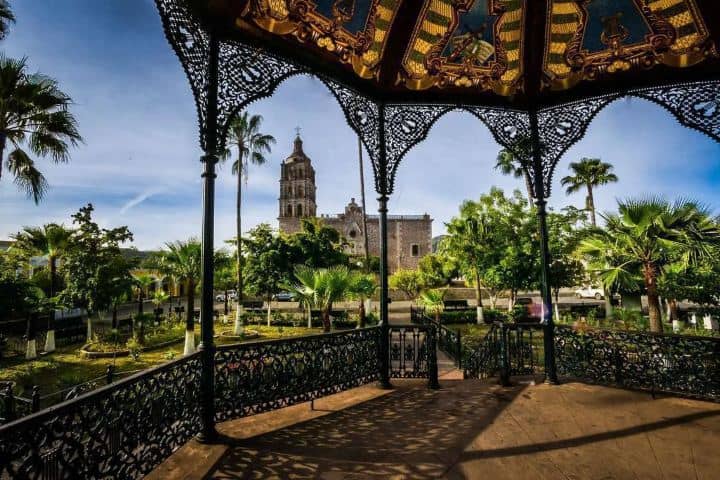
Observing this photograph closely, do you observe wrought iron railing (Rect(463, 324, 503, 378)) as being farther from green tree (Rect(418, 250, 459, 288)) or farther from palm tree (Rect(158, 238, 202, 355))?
green tree (Rect(418, 250, 459, 288))

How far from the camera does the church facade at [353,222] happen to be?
159 feet

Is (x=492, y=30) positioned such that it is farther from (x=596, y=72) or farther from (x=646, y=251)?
(x=646, y=251)

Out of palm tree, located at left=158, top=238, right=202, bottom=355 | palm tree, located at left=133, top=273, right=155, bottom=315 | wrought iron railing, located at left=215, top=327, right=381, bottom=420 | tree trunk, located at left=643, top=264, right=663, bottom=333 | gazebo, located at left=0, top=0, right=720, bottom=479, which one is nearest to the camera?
gazebo, located at left=0, top=0, right=720, bottom=479

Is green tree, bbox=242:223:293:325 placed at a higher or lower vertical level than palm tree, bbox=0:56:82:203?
lower

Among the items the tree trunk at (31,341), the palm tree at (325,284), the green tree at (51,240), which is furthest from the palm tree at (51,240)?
the palm tree at (325,284)

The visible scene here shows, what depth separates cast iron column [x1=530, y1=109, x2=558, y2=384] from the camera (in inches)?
223

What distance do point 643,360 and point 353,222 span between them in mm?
44194

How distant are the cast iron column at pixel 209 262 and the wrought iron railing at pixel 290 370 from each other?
179 millimetres

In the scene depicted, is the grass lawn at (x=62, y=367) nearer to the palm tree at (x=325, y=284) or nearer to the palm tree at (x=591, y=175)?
the palm tree at (x=325, y=284)

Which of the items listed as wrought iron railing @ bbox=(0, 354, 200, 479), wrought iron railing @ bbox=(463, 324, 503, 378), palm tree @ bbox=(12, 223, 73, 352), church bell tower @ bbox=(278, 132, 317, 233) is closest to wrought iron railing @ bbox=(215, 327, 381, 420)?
wrought iron railing @ bbox=(0, 354, 200, 479)

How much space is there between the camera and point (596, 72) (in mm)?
5457

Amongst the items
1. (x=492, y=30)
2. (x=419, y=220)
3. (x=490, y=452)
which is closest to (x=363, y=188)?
(x=492, y=30)

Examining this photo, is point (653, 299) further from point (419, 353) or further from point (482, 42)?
point (482, 42)

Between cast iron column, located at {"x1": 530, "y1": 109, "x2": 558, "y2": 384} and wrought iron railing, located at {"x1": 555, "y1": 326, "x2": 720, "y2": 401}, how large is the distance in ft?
1.08
